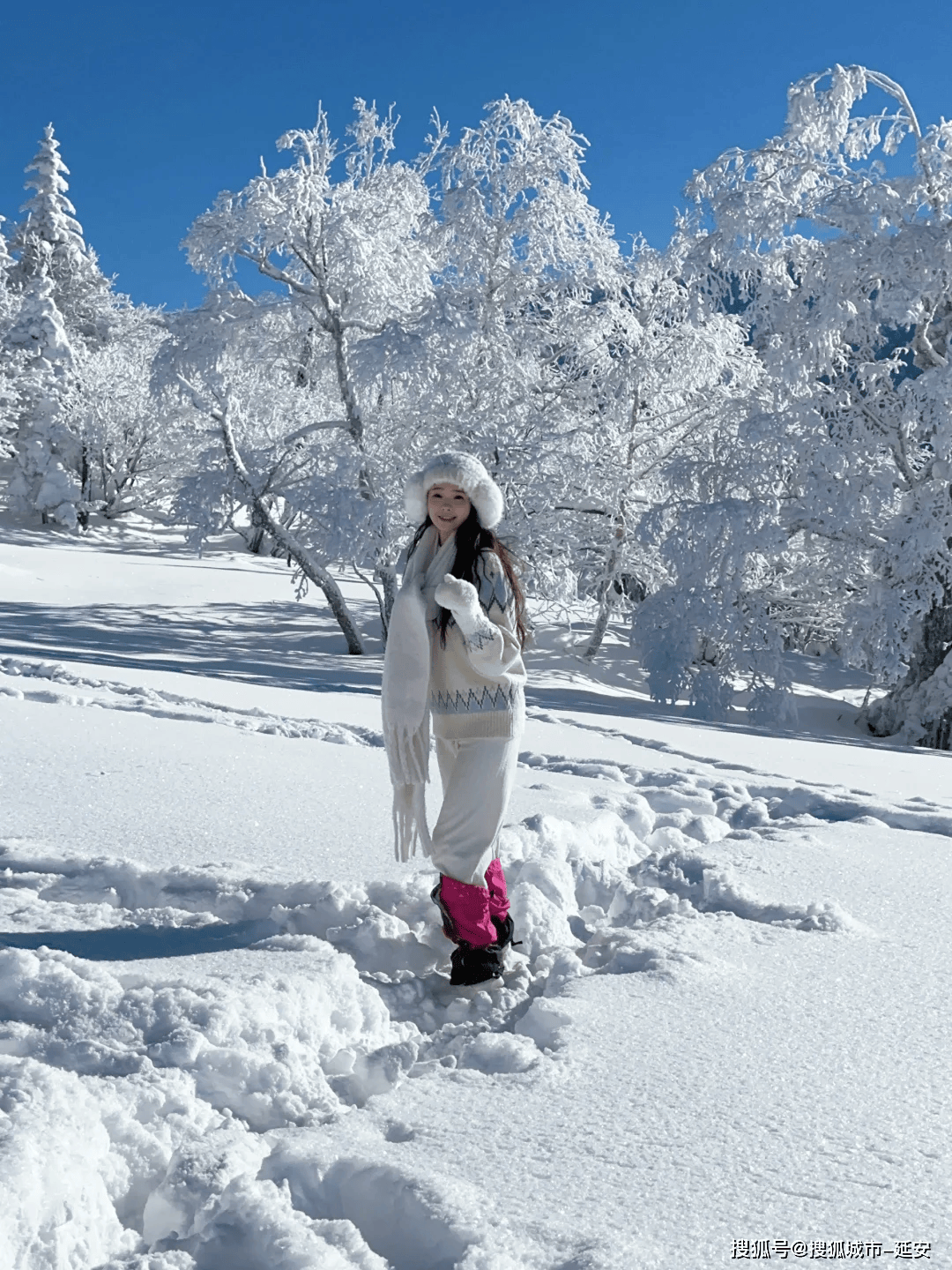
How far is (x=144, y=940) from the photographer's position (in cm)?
284

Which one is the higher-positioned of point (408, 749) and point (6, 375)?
point (6, 375)

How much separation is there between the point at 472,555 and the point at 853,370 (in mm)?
9784

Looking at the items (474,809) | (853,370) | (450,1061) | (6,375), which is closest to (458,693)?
(474,809)

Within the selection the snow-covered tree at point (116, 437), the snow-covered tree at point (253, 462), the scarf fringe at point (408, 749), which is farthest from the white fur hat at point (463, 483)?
the snow-covered tree at point (116, 437)

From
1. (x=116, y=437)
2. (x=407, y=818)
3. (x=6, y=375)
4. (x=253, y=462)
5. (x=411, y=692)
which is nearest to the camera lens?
(x=411, y=692)

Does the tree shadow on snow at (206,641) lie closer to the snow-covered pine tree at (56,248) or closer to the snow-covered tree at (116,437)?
the snow-covered tree at (116,437)

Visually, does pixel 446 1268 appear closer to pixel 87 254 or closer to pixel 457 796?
pixel 457 796

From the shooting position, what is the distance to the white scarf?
300 centimetres

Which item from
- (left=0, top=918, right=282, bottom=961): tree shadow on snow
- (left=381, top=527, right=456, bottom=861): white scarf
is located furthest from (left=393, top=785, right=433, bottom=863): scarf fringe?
(left=0, top=918, right=282, bottom=961): tree shadow on snow

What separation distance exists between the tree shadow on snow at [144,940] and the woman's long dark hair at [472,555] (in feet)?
3.34

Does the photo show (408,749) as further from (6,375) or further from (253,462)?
(6,375)

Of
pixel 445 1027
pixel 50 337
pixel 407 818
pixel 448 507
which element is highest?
pixel 50 337

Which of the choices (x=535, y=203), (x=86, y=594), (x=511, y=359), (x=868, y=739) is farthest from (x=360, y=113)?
(x=868, y=739)

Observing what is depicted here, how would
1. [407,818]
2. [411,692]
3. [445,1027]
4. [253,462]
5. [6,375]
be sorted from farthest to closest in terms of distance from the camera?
[6,375] < [253,462] < [407,818] < [411,692] < [445,1027]
